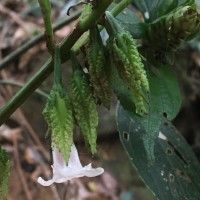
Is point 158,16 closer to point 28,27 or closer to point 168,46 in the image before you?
point 168,46

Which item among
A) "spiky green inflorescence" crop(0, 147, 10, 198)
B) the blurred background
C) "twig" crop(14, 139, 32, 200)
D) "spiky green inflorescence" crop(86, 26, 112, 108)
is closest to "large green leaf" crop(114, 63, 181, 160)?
"spiky green inflorescence" crop(86, 26, 112, 108)

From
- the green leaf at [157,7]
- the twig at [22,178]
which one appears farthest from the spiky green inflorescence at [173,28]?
the twig at [22,178]

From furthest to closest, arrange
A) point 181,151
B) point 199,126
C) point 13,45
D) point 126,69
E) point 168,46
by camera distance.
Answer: point 199,126 < point 13,45 < point 181,151 < point 168,46 < point 126,69

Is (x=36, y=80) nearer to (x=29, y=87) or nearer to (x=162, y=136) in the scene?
(x=29, y=87)

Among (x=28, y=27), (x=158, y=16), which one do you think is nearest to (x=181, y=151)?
(x=158, y=16)

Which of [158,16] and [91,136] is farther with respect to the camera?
[158,16]

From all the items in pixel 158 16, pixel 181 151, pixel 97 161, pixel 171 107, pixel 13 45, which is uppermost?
pixel 158 16

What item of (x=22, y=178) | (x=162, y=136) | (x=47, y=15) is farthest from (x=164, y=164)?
(x=22, y=178)
